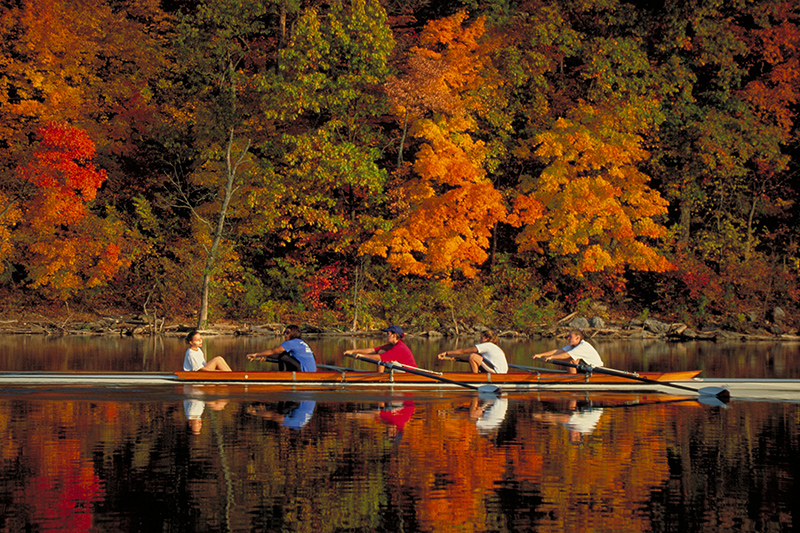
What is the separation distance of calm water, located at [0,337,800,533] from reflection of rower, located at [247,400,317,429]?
0.05 meters

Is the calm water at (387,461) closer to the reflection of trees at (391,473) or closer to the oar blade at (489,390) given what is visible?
the reflection of trees at (391,473)

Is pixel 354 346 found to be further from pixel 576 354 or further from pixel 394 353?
pixel 576 354

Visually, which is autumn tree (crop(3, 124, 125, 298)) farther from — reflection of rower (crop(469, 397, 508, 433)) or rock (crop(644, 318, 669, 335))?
reflection of rower (crop(469, 397, 508, 433))

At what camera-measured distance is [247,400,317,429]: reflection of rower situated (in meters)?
15.1

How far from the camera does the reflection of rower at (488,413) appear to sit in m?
14.9

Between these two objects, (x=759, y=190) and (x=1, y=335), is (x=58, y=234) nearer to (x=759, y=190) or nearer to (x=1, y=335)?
(x=1, y=335)

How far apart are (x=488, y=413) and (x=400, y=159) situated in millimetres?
23066

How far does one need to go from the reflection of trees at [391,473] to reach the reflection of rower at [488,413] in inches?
7.7

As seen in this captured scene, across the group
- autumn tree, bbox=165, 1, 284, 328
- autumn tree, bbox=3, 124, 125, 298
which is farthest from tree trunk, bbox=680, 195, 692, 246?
autumn tree, bbox=3, 124, 125, 298

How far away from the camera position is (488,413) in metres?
16.5

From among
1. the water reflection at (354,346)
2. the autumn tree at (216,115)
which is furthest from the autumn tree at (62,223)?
the autumn tree at (216,115)

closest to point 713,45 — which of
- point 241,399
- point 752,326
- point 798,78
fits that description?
point 798,78

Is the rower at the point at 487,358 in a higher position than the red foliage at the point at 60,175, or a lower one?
lower

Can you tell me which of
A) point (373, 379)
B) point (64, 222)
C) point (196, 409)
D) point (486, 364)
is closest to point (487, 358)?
point (486, 364)
